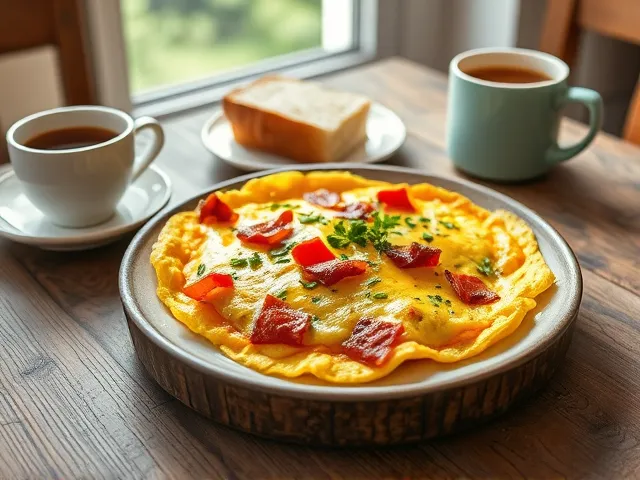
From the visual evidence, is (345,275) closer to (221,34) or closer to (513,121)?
(513,121)

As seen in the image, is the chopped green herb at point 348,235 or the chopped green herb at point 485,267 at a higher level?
the chopped green herb at point 348,235

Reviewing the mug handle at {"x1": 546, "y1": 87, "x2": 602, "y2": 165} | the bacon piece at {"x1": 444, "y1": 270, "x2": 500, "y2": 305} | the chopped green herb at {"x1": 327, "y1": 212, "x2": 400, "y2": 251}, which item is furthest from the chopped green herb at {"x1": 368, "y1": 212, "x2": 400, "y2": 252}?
the mug handle at {"x1": 546, "y1": 87, "x2": 602, "y2": 165}

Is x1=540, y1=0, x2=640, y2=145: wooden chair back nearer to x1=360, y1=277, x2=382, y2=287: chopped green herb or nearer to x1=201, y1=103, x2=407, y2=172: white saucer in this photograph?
x1=201, y1=103, x2=407, y2=172: white saucer

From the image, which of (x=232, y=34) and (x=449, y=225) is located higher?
(x=449, y=225)

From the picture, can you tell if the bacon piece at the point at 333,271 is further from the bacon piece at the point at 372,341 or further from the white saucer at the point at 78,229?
the white saucer at the point at 78,229

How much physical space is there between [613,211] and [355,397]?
853mm

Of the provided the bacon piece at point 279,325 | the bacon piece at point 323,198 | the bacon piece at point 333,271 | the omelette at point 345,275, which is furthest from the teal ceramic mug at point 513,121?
the bacon piece at point 279,325

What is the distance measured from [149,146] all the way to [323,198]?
0.40 m

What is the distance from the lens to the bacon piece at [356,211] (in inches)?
48.7

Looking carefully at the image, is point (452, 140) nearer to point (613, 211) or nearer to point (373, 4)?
point (613, 211)

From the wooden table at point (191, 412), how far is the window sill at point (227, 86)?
1.06 m

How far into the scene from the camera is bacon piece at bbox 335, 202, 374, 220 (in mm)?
1236

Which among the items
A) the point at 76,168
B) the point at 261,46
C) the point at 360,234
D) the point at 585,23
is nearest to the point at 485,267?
the point at 360,234

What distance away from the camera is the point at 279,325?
0.99 metres
